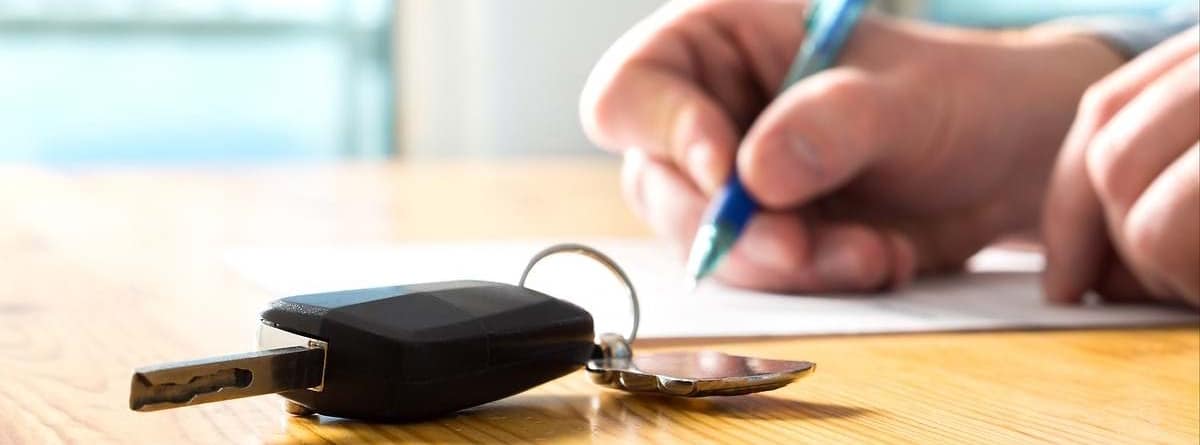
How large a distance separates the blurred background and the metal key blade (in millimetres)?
2756

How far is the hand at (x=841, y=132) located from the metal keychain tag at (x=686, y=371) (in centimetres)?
24

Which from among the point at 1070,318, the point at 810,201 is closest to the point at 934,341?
the point at 1070,318

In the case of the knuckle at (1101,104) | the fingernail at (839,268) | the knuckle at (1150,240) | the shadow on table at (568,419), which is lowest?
the shadow on table at (568,419)

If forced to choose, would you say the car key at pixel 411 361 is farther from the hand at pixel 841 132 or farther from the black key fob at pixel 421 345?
the hand at pixel 841 132

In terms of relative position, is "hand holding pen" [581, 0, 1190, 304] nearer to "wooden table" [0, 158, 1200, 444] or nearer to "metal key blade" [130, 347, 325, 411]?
"wooden table" [0, 158, 1200, 444]

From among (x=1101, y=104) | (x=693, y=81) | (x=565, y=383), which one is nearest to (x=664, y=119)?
(x=693, y=81)

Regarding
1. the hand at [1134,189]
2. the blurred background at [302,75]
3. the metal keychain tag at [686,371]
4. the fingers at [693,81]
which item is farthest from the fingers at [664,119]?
the blurred background at [302,75]

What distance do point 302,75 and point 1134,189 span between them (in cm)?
284

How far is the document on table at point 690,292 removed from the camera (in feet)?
1.69

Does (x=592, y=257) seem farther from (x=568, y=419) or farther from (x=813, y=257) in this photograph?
(x=813, y=257)

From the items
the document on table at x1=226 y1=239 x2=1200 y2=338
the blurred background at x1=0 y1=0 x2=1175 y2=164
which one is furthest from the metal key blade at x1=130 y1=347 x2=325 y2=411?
the blurred background at x1=0 y1=0 x2=1175 y2=164

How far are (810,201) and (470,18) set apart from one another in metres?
2.66

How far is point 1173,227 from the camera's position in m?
0.52

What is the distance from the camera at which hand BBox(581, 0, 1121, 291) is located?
0.63m
